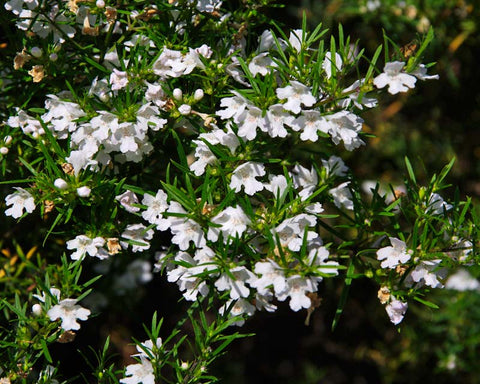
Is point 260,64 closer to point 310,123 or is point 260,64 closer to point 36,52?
point 310,123

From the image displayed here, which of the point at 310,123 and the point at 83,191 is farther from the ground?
the point at 310,123

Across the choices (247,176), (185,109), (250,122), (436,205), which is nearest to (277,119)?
(250,122)

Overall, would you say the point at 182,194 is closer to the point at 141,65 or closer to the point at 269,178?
the point at 269,178

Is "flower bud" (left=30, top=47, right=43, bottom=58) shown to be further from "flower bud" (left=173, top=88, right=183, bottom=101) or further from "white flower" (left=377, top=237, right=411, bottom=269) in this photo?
"white flower" (left=377, top=237, right=411, bottom=269)

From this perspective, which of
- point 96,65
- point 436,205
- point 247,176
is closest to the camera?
point 247,176

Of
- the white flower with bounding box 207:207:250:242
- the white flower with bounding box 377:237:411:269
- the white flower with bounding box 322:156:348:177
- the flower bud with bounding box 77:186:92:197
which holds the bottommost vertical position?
the white flower with bounding box 377:237:411:269

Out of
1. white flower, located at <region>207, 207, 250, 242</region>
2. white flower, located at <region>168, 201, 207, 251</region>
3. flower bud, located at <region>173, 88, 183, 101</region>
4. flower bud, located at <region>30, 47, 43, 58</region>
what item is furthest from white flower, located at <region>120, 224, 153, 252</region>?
flower bud, located at <region>30, 47, 43, 58</region>

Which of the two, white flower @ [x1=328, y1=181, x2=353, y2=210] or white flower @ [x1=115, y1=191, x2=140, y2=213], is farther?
white flower @ [x1=328, y1=181, x2=353, y2=210]

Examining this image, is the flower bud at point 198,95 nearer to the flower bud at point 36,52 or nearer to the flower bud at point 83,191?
the flower bud at point 83,191
